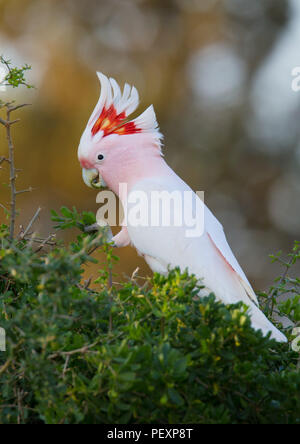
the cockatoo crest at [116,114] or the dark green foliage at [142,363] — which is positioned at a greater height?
the cockatoo crest at [116,114]

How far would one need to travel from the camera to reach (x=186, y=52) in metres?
6.21

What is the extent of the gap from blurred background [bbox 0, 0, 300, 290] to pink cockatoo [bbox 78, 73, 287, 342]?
11.4ft

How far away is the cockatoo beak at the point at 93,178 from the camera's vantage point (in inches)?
94.0

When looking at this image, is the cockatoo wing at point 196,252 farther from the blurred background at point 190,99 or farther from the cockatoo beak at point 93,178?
the blurred background at point 190,99

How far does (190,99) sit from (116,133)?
3.93 meters

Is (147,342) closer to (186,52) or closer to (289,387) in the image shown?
(289,387)

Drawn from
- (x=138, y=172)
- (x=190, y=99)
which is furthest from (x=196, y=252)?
(x=190, y=99)

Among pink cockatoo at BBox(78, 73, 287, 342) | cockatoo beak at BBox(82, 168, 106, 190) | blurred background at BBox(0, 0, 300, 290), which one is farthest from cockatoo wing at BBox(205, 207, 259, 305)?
blurred background at BBox(0, 0, 300, 290)

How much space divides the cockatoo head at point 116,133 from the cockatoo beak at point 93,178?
0.22 ft

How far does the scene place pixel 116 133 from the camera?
229 cm

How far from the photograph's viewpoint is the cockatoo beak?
7.83ft

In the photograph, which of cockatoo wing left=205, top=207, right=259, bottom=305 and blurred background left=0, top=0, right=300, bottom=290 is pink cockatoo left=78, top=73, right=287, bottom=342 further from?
blurred background left=0, top=0, right=300, bottom=290

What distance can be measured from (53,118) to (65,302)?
5.11 metres

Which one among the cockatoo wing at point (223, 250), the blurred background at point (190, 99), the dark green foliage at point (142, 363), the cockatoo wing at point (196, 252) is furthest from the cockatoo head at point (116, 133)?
the blurred background at point (190, 99)
